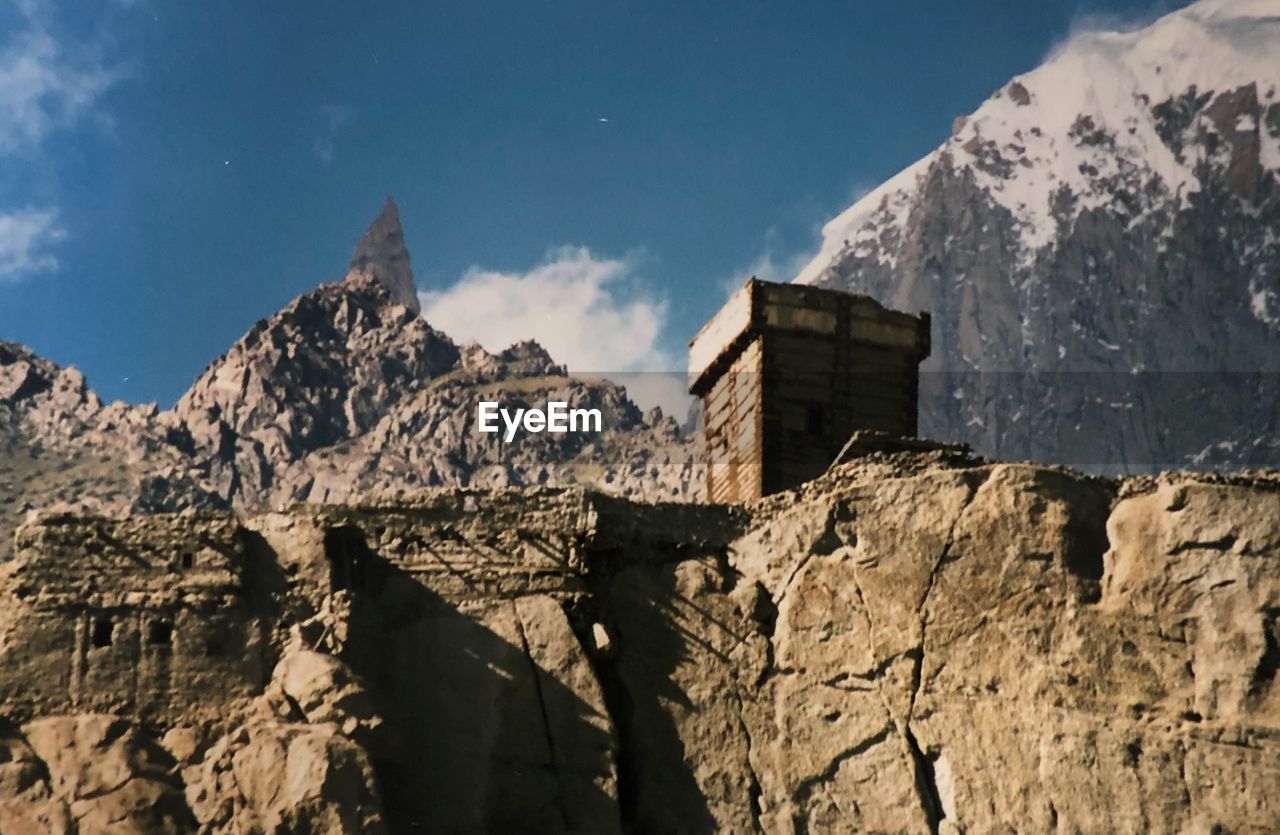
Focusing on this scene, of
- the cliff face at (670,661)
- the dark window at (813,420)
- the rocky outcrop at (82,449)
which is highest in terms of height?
the rocky outcrop at (82,449)

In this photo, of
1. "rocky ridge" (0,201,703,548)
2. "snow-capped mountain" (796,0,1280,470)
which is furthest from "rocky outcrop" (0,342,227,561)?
"snow-capped mountain" (796,0,1280,470)

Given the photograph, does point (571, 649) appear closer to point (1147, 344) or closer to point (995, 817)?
point (995, 817)

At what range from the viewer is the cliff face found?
33.7 meters

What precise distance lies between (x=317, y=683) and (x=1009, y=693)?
12438mm

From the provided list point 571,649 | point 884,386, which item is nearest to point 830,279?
point 884,386

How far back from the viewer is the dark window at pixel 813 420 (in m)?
45.9

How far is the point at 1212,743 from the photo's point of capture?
108 feet

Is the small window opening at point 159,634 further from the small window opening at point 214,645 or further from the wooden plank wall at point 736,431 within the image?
the wooden plank wall at point 736,431

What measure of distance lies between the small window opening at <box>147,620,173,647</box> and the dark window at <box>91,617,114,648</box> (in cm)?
71

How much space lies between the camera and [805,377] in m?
46.2

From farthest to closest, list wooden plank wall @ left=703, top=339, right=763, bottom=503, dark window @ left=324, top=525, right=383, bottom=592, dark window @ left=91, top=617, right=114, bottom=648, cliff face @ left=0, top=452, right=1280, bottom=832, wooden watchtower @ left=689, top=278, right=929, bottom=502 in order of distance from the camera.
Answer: wooden plank wall @ left=703, top=339, right=763, bottom=503 < wooden watchtower @ left=689, top=278, right=929, bottom=502 < dark window @ left=324, top=525, right=383, bottom=592 < dark window @ left=91, top=617, right=114, bottom=648 < cliff face @ left=0, top=452, right=1280, bottom=832

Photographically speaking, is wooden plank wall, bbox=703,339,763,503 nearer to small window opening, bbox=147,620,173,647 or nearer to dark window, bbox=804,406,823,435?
dark window, bbox=804,406,823,435

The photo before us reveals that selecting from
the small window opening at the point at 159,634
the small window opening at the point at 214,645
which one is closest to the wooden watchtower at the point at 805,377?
the small window opening at the point at 214,645

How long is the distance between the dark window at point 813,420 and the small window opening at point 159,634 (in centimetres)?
1630
